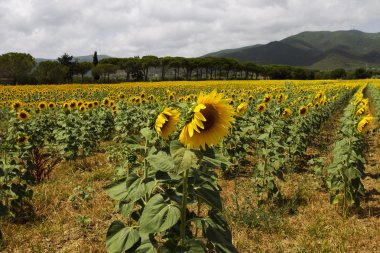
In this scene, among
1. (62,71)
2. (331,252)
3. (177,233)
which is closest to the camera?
(177,233)

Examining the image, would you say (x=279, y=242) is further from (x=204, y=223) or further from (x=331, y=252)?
(x=204, y=223)

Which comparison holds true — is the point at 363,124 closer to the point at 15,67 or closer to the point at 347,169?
the point at 347,169

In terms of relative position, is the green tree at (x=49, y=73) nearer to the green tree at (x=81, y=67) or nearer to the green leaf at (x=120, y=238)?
the green tree at (x=81, y=67)

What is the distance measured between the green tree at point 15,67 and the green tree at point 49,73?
6.02 feet

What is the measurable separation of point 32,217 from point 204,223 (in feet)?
13.0

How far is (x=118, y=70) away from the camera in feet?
284

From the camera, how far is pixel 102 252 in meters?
4.29

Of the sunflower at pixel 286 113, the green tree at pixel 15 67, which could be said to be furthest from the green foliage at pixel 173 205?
the green tree at pixel 15 67

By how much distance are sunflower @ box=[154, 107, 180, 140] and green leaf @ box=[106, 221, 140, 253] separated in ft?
2.57


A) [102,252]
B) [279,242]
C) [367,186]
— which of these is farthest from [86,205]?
[367,186]

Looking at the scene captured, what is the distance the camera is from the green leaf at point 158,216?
7.26 ft

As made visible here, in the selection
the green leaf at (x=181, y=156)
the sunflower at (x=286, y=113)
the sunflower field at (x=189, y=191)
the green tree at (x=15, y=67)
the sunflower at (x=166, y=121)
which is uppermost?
the green tree at (x=15, y=67)

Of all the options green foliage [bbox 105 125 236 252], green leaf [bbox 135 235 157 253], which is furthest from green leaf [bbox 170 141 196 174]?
green leaf [bbox 135 235 157 253]

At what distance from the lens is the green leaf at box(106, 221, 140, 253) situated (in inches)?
99.2
